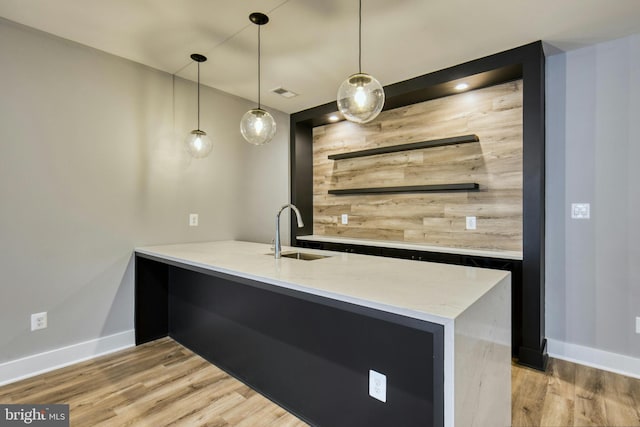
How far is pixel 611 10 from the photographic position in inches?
82.6

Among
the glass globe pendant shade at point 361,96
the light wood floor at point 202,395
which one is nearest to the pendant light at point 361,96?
the glass globe pendant shade at point 361,96

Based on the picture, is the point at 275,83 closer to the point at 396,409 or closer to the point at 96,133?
the point at 96,133

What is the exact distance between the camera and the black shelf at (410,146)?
3.03m

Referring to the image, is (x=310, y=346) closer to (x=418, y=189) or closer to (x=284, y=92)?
(x=418, y=189)

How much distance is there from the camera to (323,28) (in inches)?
90.6

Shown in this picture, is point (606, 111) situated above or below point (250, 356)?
above

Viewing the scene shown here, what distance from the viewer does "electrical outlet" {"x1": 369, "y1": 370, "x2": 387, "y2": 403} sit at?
4.97ft

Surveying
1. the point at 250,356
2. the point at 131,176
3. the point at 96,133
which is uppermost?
the point at 96,133

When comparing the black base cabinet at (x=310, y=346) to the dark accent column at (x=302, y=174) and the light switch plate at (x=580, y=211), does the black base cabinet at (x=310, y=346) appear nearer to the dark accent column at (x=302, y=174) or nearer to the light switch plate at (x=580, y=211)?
the dark accent column at (x=302, y=174)

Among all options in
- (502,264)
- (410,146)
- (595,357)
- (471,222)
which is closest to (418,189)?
(410,146)

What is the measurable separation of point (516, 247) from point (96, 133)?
362 centimetres

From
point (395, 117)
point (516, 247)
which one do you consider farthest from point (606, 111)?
point (395, 117)

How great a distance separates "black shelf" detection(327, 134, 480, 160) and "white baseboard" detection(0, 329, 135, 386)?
2.83 metres

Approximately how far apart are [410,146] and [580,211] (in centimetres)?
153
